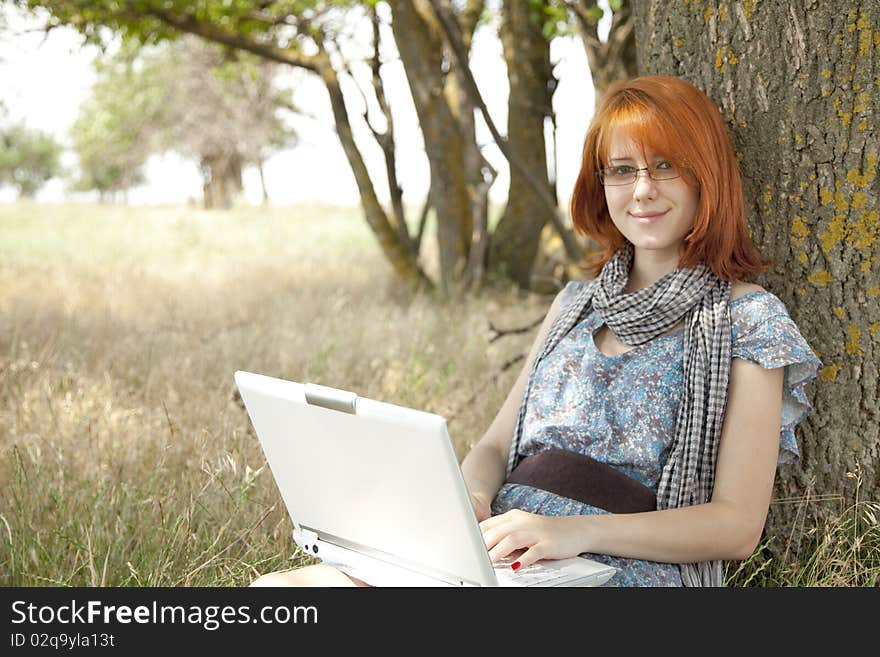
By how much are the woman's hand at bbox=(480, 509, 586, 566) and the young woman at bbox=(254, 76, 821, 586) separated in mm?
36

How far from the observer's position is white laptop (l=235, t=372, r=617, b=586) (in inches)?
68.9

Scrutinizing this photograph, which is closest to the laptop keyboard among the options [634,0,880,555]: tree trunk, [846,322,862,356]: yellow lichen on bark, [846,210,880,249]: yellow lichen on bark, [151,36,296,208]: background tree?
[634,0,880,555]: tree trunk

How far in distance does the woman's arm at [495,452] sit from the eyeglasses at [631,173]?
422 mm

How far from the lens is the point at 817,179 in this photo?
268 cm

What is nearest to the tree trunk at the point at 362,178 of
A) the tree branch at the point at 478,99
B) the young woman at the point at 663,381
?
the tree branch at the point at 478,99

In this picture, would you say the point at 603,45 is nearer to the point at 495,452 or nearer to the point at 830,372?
the point at 830,372

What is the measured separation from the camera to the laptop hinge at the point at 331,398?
1.77 m


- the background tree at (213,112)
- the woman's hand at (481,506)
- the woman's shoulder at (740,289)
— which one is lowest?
the woman's hand at (481,506)

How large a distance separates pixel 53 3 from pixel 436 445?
267 inches

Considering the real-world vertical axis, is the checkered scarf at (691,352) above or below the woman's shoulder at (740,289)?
below

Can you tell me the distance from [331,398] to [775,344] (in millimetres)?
1070

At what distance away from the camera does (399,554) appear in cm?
198

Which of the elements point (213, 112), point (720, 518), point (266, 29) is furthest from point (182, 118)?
point (720, 518)

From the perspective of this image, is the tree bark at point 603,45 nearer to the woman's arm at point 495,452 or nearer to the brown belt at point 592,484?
the woman's arm at point 495,452
